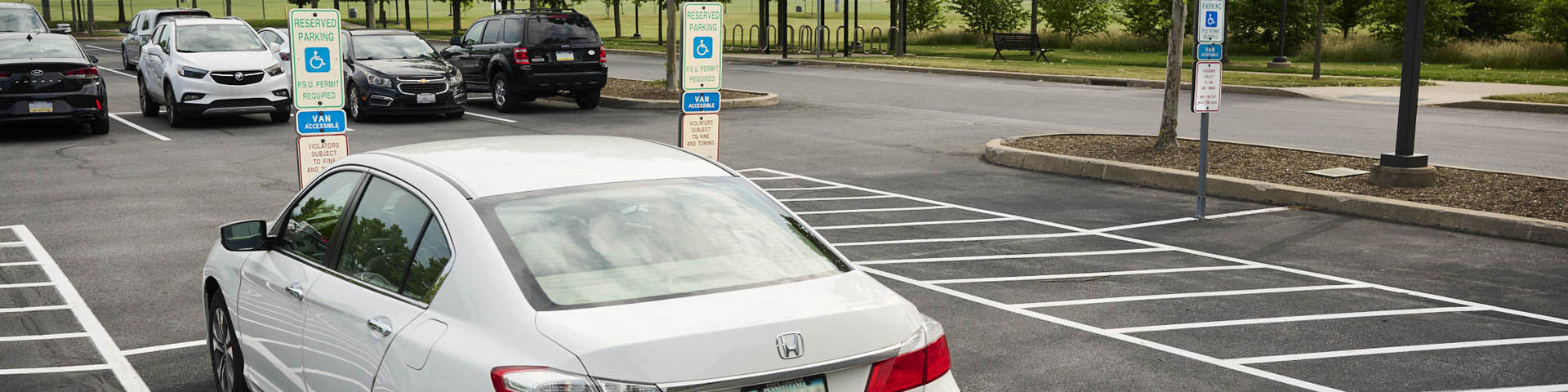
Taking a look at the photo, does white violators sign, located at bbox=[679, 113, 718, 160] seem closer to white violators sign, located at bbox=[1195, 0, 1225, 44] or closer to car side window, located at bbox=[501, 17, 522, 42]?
white violators sign, located at bbox=[1195, 0, 1225, 44]

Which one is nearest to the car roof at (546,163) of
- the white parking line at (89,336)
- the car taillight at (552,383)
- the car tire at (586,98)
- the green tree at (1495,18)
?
the car taillight at (552,383)

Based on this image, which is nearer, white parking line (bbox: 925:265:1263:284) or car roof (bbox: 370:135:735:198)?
car roof (bbox: 370:135:735:198)

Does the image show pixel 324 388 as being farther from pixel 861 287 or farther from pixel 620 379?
pixel 861 287

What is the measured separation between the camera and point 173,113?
1791 centimetres

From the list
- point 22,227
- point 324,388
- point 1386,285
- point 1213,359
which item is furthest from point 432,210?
point 22,227

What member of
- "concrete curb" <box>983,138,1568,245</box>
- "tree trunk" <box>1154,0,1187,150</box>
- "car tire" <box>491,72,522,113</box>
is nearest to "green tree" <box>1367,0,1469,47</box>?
"tree trunk" <box>1154,0,1187,150</box>

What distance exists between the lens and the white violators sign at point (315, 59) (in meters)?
8.59

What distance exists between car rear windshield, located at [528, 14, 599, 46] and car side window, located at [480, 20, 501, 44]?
0.98 meters

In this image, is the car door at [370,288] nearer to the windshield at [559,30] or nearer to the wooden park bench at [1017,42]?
the windshield at [559,30]

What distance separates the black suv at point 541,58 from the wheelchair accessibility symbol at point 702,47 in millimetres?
11640

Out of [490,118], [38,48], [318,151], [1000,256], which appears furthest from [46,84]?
[1000,256]

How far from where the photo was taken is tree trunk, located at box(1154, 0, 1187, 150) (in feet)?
44.0

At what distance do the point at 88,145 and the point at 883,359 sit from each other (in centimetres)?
1526

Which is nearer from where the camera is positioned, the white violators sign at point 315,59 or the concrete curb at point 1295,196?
the white violators sign at point 315,59
